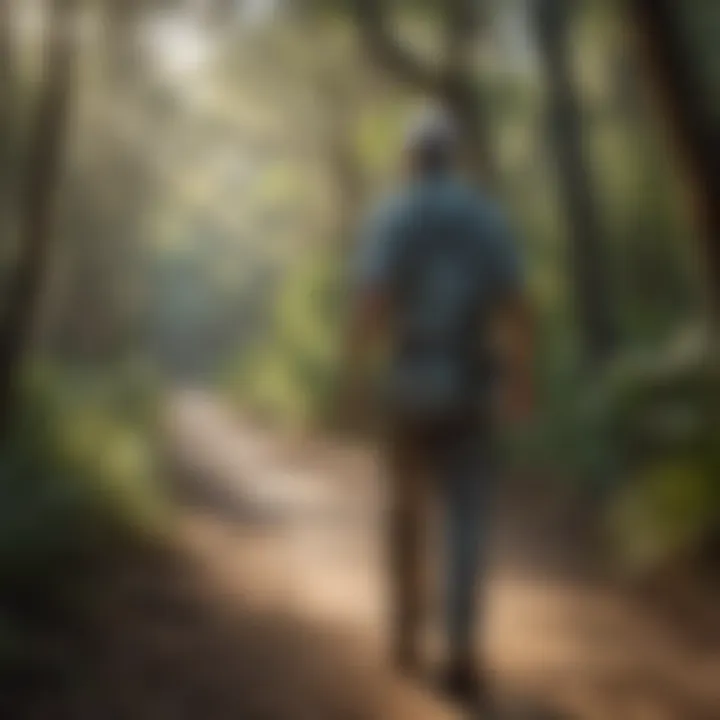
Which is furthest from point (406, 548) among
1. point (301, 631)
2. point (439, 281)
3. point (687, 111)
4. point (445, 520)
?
point (687, 111)

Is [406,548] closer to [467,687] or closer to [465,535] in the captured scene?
[465,535]

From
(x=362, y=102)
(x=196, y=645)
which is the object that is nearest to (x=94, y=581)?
(x=196, y=645)

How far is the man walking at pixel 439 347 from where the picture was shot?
1351mm

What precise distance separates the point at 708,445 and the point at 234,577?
60 centimetres

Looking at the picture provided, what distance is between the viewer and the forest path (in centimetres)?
137

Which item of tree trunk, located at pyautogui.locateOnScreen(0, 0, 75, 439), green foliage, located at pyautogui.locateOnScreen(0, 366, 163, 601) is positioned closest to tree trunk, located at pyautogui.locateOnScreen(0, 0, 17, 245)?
tree trunk, located at pyautogui.locateOnScreen(0, 0, 75, 439)

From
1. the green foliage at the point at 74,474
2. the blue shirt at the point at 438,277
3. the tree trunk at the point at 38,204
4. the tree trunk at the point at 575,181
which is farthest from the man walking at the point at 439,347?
the tree trunk at the point at 38,204

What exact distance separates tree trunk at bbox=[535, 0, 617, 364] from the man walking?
143 millimetres

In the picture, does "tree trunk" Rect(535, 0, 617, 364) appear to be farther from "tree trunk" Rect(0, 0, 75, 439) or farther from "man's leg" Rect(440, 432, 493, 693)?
"tree trunk" Rect(0, 0, 75, 439)

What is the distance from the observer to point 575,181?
1.51 meters

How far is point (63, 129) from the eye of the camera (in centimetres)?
137

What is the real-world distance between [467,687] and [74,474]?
513mm

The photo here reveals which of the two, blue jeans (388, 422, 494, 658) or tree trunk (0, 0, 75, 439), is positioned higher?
tree trunk (0, 0, 75, 439)

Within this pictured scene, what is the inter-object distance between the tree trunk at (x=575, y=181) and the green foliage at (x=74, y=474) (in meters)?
0.54
